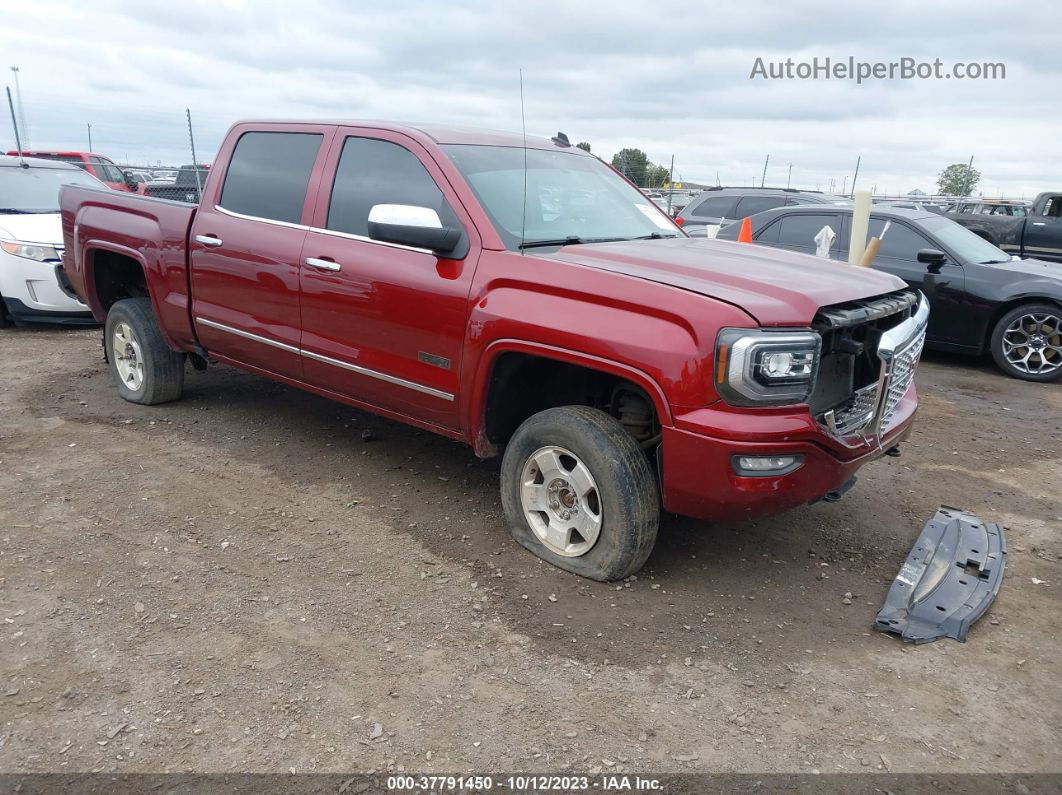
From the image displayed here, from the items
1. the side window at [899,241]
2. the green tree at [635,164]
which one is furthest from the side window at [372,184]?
the green tree at [635,164]

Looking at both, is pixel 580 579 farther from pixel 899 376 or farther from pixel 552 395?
pixel 899 376

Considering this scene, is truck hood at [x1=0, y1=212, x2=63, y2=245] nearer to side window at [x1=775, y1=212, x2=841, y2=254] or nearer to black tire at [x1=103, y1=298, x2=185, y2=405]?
black tire at [x1=103, y1=298, x2=185, y2=405]

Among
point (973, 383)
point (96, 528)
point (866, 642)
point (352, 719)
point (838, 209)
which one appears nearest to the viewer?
point (352, 719)

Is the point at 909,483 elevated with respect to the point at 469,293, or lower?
lower

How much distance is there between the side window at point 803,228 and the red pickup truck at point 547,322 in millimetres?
4880

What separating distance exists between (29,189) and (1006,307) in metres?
10.2

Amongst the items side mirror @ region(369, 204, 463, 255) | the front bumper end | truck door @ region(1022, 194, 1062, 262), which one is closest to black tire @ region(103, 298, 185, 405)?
side mirror @ region(369, 204, 463, 255)

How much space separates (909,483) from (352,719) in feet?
12.1

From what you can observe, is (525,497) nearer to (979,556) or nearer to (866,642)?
(866,642)

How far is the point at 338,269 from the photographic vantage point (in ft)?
14.0

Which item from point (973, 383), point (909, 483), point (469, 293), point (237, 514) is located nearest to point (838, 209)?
point (973, 383)

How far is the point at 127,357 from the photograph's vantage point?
237 inches

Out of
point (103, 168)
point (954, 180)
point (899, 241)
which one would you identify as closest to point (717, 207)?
point (899, 241)

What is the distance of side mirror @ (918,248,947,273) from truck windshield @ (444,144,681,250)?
4410mm
